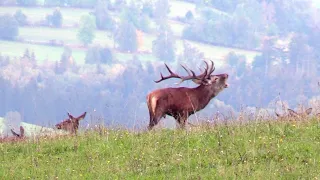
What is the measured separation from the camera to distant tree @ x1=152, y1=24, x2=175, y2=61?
182 metres

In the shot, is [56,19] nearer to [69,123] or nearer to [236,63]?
[236,63]

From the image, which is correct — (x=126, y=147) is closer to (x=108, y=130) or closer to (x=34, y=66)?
(x=108, y=130)

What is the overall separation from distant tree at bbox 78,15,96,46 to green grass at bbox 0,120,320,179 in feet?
531

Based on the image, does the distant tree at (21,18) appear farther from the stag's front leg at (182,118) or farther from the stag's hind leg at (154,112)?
the stag's front leg at (182,118)

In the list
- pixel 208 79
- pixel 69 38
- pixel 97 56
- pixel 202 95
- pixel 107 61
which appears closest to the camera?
pixel 202 95

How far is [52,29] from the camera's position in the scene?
17038 cm

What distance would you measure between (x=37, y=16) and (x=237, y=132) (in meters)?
179

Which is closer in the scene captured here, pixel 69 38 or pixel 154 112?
pixel 154 112

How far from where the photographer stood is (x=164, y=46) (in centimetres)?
18375

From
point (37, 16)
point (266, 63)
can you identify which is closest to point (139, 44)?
point (37, 16)

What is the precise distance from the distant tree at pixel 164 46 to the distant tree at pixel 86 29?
43.2 feet

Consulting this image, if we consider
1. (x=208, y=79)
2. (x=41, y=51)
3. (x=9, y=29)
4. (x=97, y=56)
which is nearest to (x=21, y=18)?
(x=9, y=29)

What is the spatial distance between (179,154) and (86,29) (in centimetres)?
16874

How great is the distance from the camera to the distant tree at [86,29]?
6949 inches
